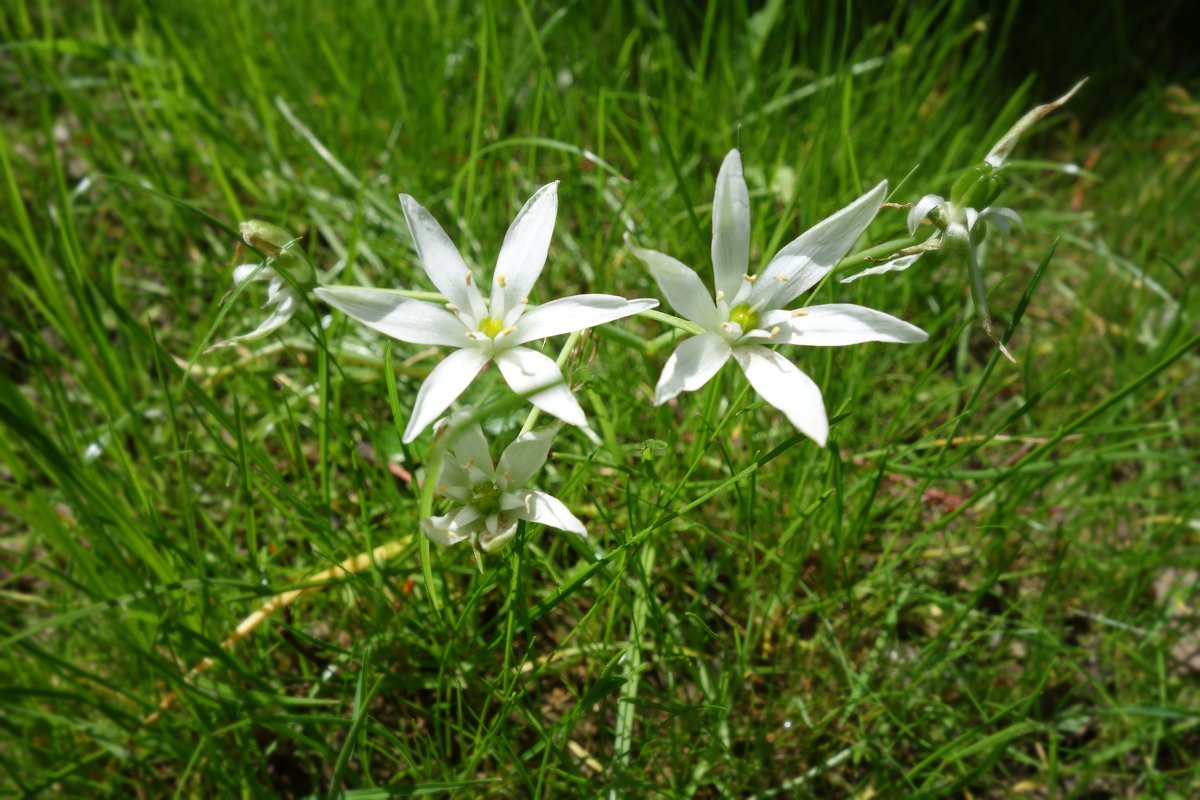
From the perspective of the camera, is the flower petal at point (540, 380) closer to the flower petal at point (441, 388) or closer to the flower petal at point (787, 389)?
the flower petal at point (441, 388)

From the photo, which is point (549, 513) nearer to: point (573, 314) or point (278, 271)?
point (573, 314)

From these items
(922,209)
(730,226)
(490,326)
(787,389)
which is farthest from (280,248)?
(922,209)

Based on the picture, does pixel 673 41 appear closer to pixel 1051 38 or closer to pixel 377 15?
pixel 377 15

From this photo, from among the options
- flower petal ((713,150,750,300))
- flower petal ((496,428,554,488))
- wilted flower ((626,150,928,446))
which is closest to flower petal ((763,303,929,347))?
wilted flower ((626,150,928,446))

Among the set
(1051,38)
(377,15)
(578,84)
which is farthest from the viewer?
(1051,38)

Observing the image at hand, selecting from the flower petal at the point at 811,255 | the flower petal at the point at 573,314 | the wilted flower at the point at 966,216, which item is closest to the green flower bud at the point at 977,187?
the wilted flower at the point at 966,216

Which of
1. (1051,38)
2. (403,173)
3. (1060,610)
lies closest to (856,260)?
(1060,610)

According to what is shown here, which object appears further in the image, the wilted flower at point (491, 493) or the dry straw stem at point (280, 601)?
the dry straw stem at point (280, 601)
